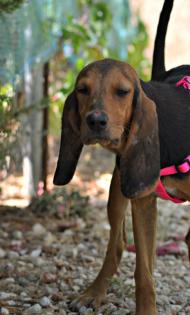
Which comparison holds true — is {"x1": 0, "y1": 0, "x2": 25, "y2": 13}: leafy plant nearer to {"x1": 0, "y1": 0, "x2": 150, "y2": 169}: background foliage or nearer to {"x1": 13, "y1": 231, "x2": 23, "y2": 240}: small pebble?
{"x1": 0, "y1": 0, "x2": 150, "y2": 169}: background foliage

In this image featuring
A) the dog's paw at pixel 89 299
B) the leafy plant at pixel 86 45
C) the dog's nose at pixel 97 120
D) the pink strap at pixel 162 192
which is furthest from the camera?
the leafy plant at pixel 86 45

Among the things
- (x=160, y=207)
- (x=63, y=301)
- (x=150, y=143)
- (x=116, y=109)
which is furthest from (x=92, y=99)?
(x=160, y=207)

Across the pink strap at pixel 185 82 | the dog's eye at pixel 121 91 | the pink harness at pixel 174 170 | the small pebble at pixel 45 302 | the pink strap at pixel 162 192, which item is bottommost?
the small pebble at pixel 45 302

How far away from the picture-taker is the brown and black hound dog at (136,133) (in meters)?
3.83

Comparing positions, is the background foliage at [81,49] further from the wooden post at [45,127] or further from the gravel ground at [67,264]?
the gravel ground at [67,264]

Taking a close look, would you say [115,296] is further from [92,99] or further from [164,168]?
[92,99]

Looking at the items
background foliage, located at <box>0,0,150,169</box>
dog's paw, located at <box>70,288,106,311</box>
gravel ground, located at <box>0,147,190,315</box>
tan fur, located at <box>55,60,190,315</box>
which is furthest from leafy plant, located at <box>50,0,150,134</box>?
tan fur, located at <box>55,60,190,315</box>

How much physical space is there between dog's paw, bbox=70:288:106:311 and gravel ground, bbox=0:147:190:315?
0.17ft

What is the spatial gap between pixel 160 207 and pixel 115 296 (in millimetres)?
2960

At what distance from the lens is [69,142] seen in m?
4.24

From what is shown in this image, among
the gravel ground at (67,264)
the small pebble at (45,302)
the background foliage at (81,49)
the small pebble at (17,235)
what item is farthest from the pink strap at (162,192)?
the small pebble at (17,235)

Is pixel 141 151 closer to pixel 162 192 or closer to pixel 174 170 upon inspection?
pixel 174 170

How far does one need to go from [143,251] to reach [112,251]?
0.64 meters

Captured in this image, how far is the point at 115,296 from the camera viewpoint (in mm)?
4887
